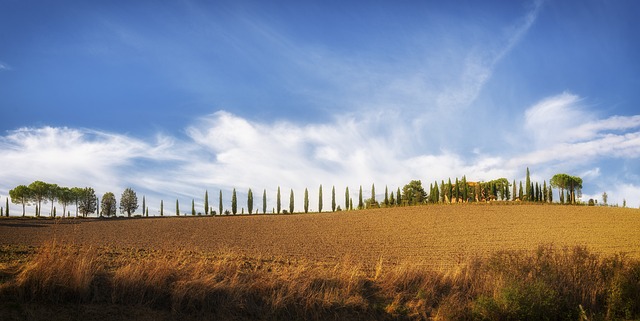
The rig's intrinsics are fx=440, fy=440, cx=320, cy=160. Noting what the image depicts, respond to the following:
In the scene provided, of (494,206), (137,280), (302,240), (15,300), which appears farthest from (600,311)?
(494,206)

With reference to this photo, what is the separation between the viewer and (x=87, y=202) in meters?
117

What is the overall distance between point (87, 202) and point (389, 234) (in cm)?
9541

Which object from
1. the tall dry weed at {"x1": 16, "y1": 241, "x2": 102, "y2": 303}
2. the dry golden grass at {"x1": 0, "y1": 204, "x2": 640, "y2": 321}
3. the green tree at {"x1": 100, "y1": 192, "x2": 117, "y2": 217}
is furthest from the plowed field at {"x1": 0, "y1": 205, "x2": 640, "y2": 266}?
the green tree at {"x1": 100, "y1": 192, "x2": 117, "y2": 217}

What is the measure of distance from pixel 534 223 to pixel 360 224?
23084 mm

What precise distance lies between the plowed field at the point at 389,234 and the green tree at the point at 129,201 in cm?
5623

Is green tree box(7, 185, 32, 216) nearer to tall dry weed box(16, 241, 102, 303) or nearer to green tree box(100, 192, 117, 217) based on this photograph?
green tree box(100, 192, 117, 217)

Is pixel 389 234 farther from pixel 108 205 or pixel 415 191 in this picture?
pixel 108 205

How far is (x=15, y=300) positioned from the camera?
10.1 m

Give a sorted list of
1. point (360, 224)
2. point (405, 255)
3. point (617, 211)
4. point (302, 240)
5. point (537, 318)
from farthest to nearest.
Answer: point (617, 211) < point (360, 224) < point (302, 240) < point (405, 255) < point (537, 318)

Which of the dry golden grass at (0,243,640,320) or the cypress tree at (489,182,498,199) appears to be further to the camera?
the cypress tree at (489,182,498,199)

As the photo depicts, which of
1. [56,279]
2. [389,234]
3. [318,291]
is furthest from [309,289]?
[389,234]

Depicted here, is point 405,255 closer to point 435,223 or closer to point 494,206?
point 435,223

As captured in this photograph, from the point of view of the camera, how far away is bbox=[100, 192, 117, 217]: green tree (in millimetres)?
115125

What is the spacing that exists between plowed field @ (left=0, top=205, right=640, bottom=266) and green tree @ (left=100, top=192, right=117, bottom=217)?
55.7 metres
